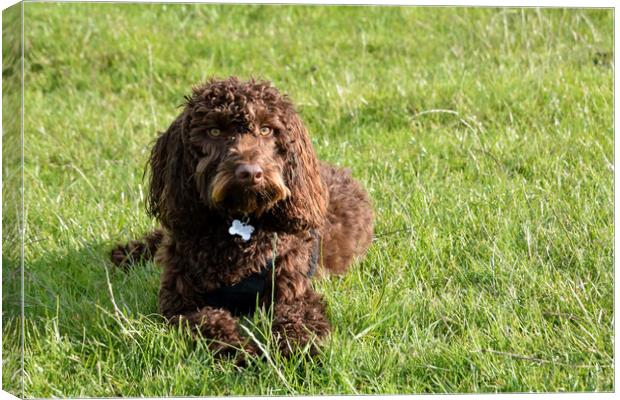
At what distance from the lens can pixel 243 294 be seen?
15.6 ft

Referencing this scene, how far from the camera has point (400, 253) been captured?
5.35 m

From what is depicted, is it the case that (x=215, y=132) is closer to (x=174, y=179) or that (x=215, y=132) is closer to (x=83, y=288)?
(x=174, y=179)

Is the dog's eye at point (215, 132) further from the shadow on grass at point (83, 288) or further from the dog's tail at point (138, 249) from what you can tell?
the dog's tail at point (138, 249)

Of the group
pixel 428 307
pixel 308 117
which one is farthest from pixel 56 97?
pixel 428 307

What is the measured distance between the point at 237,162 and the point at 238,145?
14cm

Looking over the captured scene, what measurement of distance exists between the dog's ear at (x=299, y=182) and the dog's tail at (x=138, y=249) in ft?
4.03

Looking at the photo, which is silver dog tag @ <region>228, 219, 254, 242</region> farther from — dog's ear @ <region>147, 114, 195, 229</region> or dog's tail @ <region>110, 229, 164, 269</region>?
dog's tail @ <region>110, 229, 164, 269</region>

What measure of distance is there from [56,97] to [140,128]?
0.95 metres

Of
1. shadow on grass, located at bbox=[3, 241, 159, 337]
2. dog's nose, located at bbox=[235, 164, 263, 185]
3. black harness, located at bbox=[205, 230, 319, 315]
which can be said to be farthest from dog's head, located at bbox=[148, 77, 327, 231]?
shadow on grass, located at bbox=[3, 241, 159, 337]

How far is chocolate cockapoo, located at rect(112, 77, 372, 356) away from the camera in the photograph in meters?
4.34

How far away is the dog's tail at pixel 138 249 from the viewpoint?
5598 millimetres

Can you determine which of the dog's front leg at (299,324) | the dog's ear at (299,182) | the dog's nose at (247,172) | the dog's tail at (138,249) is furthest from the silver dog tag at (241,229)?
the dog's tail at (138,249)

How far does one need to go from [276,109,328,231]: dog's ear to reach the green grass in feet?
1.52

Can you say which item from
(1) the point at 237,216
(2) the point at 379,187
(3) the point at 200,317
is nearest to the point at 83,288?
(3) the point at 200,317
